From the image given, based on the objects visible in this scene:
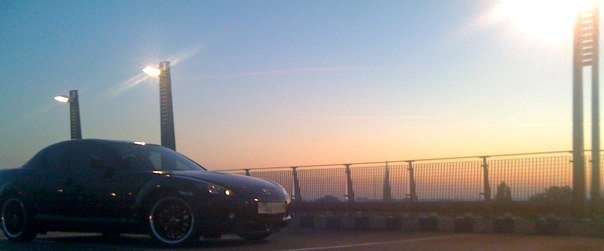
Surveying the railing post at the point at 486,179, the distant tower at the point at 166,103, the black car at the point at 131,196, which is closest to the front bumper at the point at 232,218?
the black car at the point at 131,196

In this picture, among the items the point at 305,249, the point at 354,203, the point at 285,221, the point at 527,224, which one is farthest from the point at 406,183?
the point at 305,249

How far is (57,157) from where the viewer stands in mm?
11656

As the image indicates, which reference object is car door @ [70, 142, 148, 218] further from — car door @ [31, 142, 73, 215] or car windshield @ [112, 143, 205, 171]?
car door @ [31, 142, 73, 215]

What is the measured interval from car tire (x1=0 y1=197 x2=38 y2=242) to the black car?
1cm

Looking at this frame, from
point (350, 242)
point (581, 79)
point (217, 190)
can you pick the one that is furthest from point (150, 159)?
point (581, 79)

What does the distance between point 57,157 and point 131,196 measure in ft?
6.00

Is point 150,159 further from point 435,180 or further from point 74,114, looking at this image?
point 74,114

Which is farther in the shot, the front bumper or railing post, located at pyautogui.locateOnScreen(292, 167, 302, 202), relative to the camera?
railing post, located at pyautogui.locateOnScreen(292, 167, 302, 202)

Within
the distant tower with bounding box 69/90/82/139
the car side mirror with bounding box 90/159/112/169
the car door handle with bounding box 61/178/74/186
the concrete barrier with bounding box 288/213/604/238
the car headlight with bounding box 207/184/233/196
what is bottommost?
the concrete barrier with bounding box 288/213/604/238

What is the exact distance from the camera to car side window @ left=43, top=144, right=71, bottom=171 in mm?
11539

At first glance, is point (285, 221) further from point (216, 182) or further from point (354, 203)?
point (354, 203)

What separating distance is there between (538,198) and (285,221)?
6.01 m

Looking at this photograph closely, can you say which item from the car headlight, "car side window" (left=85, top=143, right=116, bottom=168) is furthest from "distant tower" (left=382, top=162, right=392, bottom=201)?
"car side window" (left=85, top=143, right=116, bottom=168)

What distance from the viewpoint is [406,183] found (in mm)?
16625
